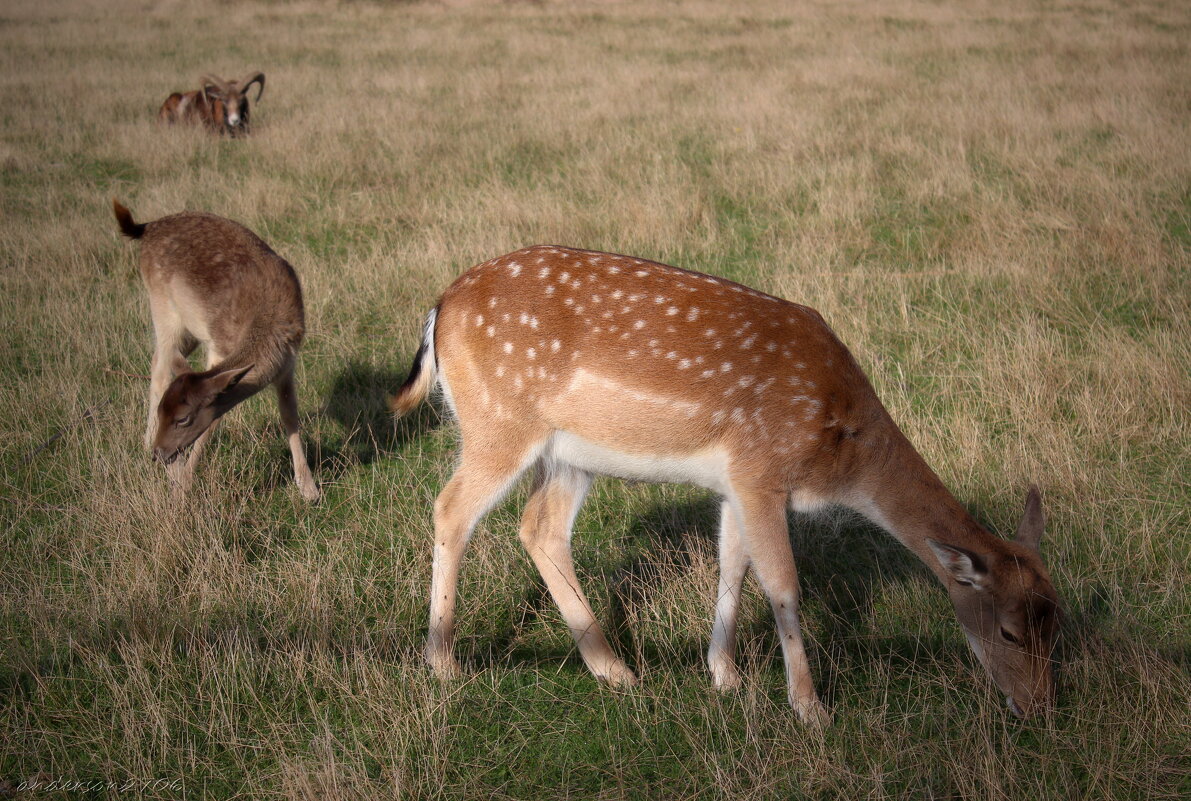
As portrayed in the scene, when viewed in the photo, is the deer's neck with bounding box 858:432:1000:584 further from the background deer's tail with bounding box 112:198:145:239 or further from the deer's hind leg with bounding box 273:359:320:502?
the background deer's tail with bounding box 112:198:145:239

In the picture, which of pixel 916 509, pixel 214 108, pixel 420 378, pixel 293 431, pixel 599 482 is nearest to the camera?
pixel 916 509

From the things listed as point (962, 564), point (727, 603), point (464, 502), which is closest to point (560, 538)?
point (464, 502)

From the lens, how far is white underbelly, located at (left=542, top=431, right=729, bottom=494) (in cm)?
315

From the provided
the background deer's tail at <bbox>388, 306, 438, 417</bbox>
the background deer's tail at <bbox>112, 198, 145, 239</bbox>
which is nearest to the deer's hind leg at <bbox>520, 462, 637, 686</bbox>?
the background deer's tail at <bbox>388, 306, 438, 417</bbox>

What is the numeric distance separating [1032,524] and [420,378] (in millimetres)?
2270

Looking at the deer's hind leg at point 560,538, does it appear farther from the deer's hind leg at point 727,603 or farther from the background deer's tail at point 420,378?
the background deer's tail at point 420,378

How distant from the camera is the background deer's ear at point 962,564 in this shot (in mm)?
2809

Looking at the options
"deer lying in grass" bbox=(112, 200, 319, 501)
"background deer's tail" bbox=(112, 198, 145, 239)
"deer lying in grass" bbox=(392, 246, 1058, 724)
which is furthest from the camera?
"background deer's tail" bbox=(112, 198, 145, 239)

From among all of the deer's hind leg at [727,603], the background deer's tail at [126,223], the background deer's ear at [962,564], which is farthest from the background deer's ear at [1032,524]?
the background deer's tail at [126,223]

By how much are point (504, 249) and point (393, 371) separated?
1.77 m

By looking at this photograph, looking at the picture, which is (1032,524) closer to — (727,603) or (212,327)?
(727,603)

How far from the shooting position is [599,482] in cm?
454

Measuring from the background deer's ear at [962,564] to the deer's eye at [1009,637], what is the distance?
0.50ft

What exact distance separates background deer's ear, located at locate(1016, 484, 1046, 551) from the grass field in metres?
0.37
